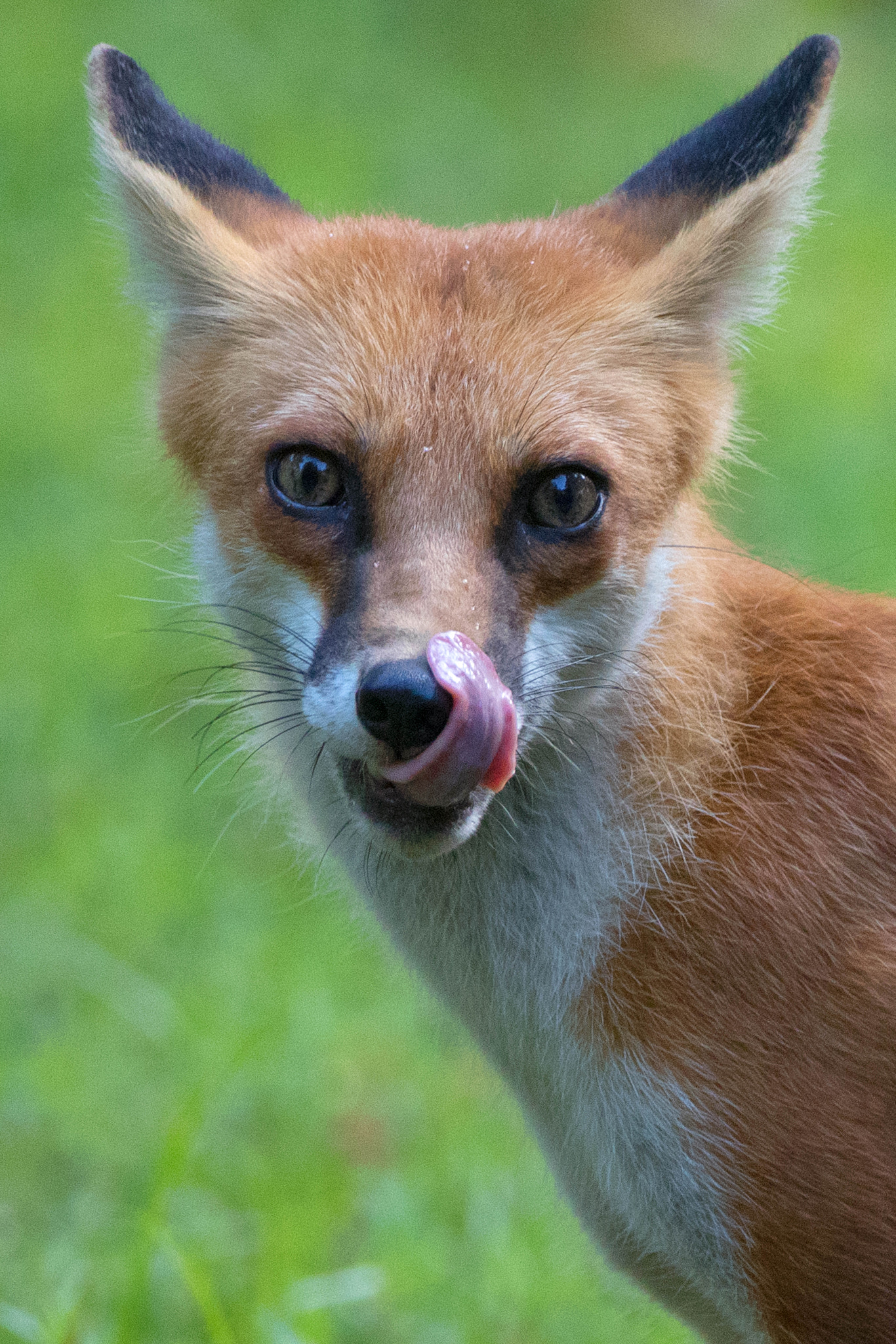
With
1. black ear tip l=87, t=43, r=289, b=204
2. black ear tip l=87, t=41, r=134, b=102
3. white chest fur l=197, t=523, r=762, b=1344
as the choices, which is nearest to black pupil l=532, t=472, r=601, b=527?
white chest fur l=197, t=523, r=762, b=1344

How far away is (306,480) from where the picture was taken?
4.26m

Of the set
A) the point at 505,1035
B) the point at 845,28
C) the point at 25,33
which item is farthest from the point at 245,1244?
the point at 845,28

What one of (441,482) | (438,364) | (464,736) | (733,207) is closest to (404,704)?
(464,736)

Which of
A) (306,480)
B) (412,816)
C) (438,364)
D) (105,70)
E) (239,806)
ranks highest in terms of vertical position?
(105,70)

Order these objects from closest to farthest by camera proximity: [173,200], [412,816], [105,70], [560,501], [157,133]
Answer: [412,816]
[560,501]
[173,200]
[105,70]
[157,133]

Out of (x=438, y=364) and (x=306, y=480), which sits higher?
(x=438, y=364)

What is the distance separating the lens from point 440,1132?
7168 mm

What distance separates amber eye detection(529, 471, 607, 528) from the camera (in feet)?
13.7

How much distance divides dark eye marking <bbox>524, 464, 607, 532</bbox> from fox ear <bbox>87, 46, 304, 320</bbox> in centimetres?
133

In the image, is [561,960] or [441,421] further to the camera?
[561,960]

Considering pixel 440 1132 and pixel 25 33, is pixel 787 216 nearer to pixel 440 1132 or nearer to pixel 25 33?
pixel 440 1132

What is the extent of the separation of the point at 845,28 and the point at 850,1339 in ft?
65.9

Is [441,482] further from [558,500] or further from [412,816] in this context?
[412,816]

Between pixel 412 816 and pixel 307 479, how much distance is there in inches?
42.8
